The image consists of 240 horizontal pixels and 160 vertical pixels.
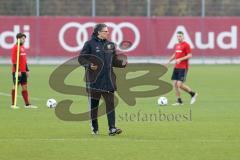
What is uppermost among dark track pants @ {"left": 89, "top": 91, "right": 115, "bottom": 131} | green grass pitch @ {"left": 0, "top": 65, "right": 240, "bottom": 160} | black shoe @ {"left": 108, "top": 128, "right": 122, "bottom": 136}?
dark track pants @ {"left": 89, "top": 91, "right": 115, "bottom": 131}

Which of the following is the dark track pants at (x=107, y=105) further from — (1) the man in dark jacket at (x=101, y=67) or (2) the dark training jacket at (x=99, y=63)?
(2) the dark training jacket at (x=99, y=63)

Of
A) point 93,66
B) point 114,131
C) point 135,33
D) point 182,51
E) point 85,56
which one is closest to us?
point 93,66

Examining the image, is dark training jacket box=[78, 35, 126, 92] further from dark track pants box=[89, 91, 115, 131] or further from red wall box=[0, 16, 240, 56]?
red wall box=[0, 16, 240, 56]

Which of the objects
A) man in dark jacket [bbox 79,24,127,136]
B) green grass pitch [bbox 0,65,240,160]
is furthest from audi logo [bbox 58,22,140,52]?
man in dark jacket [bbox 79,24,127,136]

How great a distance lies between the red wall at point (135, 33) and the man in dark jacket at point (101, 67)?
93.3 feet

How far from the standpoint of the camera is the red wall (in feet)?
144

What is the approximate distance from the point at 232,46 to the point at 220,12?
8.34ft

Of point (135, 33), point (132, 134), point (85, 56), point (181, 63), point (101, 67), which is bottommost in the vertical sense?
point (132, 134)

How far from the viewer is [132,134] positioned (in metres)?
16.0

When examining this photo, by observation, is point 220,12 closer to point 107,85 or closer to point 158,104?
point 158,104

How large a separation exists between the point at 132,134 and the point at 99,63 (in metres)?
1.64

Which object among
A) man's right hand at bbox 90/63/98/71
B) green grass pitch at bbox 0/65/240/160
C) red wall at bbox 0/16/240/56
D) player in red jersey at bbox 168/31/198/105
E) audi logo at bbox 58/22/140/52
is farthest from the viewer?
audi logo at bbox 58/22/140/52

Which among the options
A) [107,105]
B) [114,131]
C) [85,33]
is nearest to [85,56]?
[107,105]

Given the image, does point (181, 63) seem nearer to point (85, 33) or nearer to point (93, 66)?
point (93, 66)
